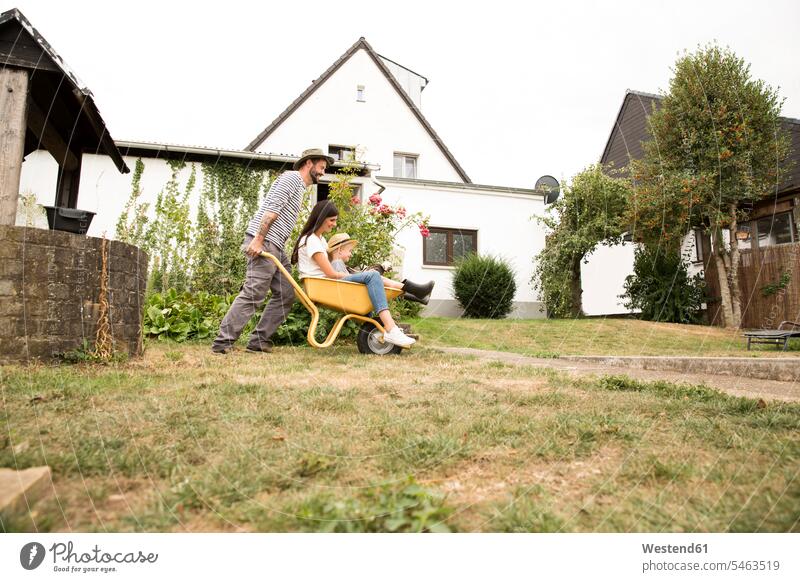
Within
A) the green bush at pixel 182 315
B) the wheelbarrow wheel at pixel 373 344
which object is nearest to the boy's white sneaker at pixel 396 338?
the wheelbarrow wheel at pixel 373 344

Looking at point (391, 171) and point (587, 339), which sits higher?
point (391, 171)

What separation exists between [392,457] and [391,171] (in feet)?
38.6

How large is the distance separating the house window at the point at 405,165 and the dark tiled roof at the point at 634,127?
24.9 feet

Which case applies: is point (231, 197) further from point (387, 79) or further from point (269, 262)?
point (387, 79)

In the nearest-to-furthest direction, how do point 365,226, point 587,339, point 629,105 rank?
1. point 629,105
2. point 365,226
3. point 587,339

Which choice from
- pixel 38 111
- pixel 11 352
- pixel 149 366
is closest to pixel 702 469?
pixel 149 366

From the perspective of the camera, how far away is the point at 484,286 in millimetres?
8703

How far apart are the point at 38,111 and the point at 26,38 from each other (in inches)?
31.2

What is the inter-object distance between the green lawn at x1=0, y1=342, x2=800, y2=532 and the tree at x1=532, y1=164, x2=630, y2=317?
5658mm

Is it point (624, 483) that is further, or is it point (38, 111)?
point (38, 111)

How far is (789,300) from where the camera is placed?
6.41 meters

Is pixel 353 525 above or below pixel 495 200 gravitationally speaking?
below
